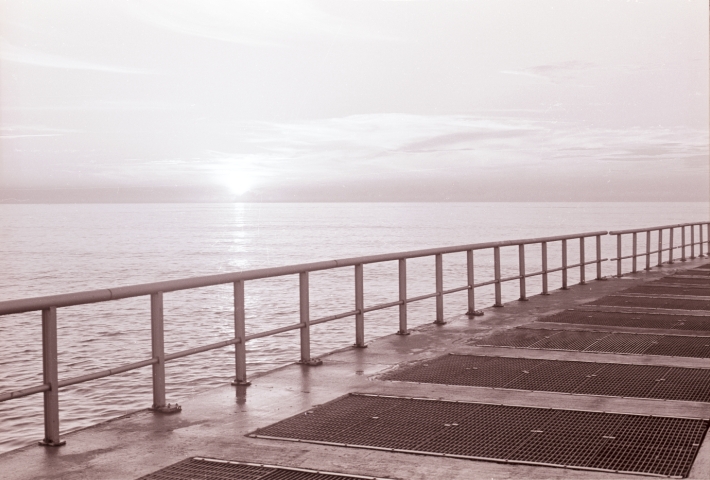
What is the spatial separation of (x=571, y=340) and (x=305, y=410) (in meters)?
5.14

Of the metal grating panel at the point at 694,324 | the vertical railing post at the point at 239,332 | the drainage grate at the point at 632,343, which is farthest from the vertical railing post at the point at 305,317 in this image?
the metal grating panel at the point at 694,324

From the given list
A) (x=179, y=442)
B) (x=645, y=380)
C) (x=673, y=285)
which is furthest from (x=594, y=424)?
(x=673, y=285)

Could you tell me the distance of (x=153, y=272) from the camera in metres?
62.6

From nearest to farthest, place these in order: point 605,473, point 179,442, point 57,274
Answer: point 605,473, point 179,442, point 57,274

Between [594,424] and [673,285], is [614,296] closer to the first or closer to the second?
[673,285]

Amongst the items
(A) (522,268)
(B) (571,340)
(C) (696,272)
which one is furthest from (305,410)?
(C) (696,272)

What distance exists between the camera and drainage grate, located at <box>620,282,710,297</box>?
17.4 m

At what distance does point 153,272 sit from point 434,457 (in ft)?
193

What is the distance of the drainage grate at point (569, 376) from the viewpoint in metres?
8.01

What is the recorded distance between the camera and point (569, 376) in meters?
8.76

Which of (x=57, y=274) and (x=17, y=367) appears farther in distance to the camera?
(x=57, y=274)

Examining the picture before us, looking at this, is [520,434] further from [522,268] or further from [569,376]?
[522,268]

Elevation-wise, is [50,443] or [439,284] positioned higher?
[439,284]

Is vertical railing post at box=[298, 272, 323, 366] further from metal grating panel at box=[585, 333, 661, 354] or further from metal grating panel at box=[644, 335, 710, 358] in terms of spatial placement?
metal grating panel at box=[644, 335, 710, 358]
